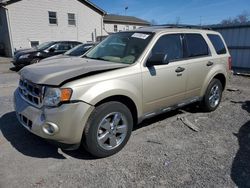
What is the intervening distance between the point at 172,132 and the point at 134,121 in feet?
2.92

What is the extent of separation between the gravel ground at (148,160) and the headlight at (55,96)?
93 centimetres

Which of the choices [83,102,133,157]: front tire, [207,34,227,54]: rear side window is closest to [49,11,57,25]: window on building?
[207,34,227,54]: rear side window

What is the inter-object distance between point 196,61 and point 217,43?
1147 mm

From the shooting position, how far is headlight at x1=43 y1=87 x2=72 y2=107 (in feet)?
9.24

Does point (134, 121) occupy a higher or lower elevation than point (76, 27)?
lower

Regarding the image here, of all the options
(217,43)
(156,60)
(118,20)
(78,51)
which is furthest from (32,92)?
(118,20)

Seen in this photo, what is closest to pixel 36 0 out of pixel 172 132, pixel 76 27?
pixel 76 27

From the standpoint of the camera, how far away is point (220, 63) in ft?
17.0

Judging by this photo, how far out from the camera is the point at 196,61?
4.53 meters

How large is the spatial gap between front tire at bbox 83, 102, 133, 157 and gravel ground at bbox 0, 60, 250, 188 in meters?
0.16

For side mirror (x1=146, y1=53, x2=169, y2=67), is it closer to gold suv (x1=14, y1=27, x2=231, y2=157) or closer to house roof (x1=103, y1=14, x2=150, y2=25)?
gold suv (x1=14, y1=27, x2=231, y2=157)

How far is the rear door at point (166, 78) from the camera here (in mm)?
3709

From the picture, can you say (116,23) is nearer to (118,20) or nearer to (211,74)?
(118,20)

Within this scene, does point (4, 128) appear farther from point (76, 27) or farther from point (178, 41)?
point (76, 27)
